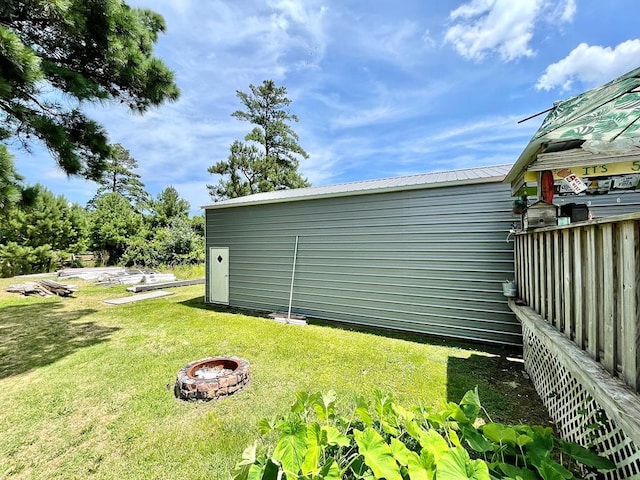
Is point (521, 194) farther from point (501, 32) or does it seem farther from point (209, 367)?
point (209, 367)

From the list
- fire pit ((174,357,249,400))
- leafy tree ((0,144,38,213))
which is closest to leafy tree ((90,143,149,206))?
leafy tree ((0,144,38,213))

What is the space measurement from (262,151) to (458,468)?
17.0m

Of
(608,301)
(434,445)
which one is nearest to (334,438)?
(434,445)

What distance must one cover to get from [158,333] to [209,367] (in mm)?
2398

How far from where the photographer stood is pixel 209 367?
3.62 metres

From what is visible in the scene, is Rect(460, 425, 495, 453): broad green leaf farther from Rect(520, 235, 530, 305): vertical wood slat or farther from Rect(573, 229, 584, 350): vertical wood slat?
Rect(520, 235, 530, 305): vertical wood slat

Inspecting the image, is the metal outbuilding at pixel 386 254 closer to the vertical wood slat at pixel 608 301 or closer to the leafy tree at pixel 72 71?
the leafy tree at pixel 72 71

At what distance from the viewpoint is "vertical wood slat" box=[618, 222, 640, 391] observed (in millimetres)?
1254

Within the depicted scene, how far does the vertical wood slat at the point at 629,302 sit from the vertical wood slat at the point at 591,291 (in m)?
0.30

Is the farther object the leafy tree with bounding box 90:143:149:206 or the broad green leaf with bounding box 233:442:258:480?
the leafy tree with bounding box 90:143:149:206

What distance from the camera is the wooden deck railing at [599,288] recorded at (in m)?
1.28

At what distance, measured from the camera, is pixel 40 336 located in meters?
5.20

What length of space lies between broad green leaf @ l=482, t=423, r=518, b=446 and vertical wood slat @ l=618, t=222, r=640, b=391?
64cm

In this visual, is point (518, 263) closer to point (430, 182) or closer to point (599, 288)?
point (430, 182)
